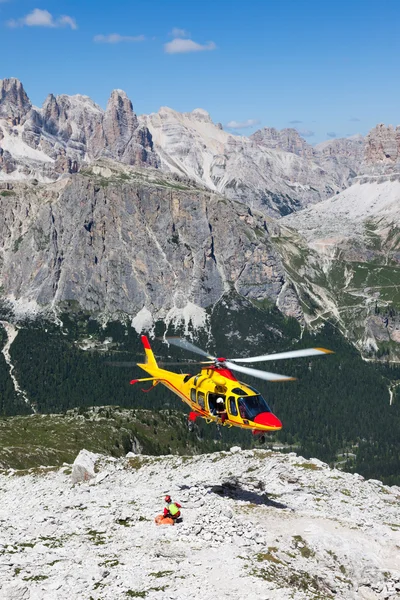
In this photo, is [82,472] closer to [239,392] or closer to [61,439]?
[239,392]

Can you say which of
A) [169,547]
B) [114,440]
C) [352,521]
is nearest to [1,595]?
[169,547]

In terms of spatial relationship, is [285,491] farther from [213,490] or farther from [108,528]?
[108,528]

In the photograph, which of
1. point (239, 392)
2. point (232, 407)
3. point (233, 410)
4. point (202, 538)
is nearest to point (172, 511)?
point (202, 538)

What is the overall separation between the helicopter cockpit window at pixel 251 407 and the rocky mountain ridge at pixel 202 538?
7.28m

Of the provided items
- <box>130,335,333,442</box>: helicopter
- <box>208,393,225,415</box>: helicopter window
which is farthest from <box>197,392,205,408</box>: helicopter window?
<box>208,393,225,415</box>: helicopter window

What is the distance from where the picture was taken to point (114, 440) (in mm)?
168875

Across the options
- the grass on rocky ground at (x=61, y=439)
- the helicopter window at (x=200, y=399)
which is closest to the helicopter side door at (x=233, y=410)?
the helicopter window at (x=200, y=399)

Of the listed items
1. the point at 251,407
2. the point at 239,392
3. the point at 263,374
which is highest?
the point at 263,374

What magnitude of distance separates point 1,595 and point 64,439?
116 m

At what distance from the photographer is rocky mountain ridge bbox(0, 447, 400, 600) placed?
3753 cm

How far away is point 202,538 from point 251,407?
417 inches

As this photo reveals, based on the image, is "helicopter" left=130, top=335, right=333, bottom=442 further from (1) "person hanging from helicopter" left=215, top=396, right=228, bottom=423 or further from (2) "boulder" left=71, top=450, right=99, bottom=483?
(2) "boulder" left=71, top=450, right=99, bottom=483

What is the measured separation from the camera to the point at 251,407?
49.9m

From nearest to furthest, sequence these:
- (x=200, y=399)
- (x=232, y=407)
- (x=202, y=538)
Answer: (x=202, y=538) < (x=232, y=407) < (x=200, y=399)
